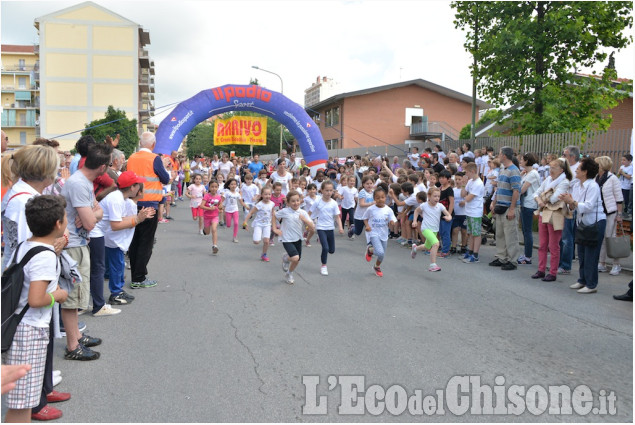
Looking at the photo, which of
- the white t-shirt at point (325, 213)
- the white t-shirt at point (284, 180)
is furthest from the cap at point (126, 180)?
the white t-shirt at point (284, 180)

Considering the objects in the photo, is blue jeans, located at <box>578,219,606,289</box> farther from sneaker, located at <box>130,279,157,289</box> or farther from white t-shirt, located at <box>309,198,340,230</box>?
sneaker, located at <box>130,279,157,289</box>

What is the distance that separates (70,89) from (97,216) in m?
65.9

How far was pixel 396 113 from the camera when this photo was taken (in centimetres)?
4834

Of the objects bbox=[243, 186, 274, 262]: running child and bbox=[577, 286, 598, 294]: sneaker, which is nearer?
bbox=[577, 286, 598, 294]: sneaker

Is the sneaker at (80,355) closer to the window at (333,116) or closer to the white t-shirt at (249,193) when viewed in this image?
the white t-shirt at (249,193)

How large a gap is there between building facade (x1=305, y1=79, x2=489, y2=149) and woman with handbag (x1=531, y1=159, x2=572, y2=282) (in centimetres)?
3781

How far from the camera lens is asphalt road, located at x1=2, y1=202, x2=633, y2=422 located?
3928mm

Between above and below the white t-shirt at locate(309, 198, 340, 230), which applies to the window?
above

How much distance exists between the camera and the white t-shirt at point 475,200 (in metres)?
10.2

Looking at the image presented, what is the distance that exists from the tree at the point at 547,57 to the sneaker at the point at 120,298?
1434 cm

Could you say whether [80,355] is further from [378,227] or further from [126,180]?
[378,227]

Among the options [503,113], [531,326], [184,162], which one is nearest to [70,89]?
[184,162]

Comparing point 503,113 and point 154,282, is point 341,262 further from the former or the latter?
point 503,113

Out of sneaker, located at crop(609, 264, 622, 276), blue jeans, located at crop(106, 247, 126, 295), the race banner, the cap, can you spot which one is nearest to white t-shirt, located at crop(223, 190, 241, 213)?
blue jeans, located at crop(106, 247, 126, 295)
